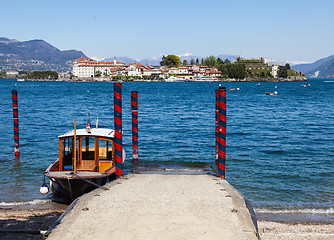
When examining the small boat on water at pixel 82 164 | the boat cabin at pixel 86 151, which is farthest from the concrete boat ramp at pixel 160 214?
the boat cabin at pixel 86 151

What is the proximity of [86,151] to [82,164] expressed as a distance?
70 cm

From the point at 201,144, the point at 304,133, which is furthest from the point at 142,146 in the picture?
the point at 304,133

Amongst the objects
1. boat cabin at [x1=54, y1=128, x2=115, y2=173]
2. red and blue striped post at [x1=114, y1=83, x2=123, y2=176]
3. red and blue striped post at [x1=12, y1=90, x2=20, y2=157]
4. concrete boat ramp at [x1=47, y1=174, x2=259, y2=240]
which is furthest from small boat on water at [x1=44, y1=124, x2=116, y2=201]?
red and blue striped post at [x1=12, y1=90, x2=20, y2=157]

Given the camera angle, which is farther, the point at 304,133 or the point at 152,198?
the point at 304,133

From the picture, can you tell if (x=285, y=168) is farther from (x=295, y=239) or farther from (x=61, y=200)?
(x=61, y=200)

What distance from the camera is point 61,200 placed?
16.6 meters

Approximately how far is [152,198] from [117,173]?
4.48 m

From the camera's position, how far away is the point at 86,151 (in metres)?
17.4

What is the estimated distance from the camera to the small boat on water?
15.6 meters

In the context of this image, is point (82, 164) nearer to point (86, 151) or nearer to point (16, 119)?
point (86, 151)

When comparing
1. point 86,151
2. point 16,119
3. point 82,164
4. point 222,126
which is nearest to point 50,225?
point 82,164

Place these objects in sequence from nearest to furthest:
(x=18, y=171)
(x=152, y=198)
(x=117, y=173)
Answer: (x=152, y=198)
(x=117, y=173)
(x=18, y=171)

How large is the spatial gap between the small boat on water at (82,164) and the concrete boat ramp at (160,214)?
2.71 metres

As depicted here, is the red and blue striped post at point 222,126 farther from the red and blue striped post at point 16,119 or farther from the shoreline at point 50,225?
the red and blue striped post at point 16,119
